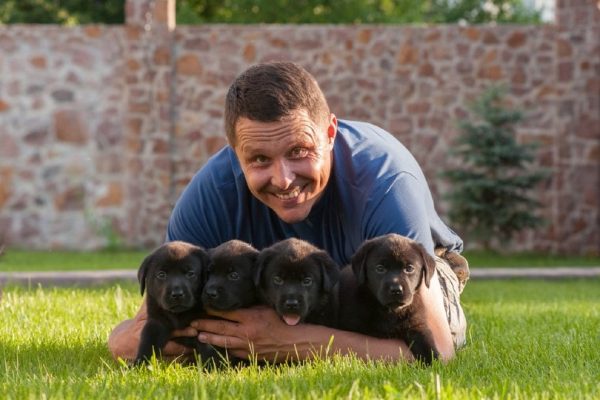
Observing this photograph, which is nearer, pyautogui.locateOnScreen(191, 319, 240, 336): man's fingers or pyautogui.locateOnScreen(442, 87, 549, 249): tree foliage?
pyautogui.locateOnScreen(191, 319, 240, 336): man's fingers

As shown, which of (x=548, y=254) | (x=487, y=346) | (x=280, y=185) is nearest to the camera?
(x=280, y=185)

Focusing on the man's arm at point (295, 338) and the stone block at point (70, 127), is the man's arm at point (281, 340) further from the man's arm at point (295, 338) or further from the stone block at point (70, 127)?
the stone block at point (70, 127)

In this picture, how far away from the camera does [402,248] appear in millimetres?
5164

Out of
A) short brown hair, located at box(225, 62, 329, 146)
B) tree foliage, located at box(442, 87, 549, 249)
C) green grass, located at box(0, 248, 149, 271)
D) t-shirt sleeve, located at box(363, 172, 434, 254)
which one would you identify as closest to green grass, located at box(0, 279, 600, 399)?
t-shirt sleeve, located at box(363, 172, 434, 254)

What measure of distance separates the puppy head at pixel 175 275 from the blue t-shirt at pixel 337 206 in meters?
0.57

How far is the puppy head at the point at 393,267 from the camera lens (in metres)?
5.08

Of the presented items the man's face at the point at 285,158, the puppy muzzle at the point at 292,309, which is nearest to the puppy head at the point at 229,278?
the puppy muzzle at the point at 292,309

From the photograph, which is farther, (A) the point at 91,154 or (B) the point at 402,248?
(A) the point at 91,154

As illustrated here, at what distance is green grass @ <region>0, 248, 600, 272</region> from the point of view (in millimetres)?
13961

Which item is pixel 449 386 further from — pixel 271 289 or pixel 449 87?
pixel 449 87

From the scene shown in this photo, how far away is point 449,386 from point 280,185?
63.1 inches

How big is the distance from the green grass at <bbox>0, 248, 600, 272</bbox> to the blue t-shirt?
7.78 m

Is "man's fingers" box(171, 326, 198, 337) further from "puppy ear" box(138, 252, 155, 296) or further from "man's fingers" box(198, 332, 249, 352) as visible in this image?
"puppy ear" box(138, 252, 155, 296)

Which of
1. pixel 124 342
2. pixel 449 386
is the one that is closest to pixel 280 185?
pixel 124 342
